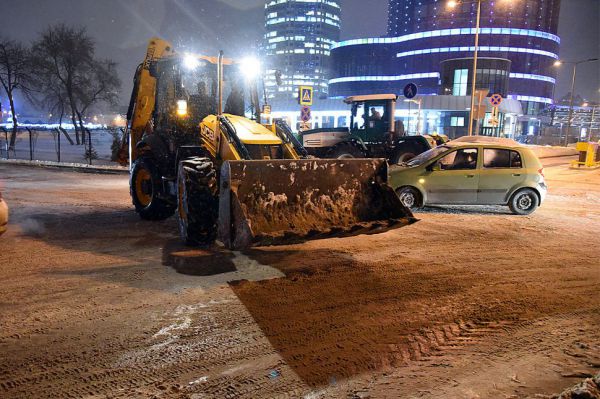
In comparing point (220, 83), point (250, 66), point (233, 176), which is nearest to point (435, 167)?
point (250, 66)

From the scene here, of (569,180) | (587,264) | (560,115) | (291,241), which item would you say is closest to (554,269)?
(587,264)

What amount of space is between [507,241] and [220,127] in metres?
5.59

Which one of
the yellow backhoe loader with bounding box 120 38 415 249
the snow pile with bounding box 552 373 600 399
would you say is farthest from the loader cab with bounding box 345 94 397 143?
the snow pile with bounding box 552 373 600 399

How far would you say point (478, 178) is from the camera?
10758 mm

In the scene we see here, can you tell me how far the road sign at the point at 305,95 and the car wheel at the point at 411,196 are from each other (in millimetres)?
7857

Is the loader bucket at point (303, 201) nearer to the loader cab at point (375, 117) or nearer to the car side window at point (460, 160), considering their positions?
the car side window at point (460, 160)

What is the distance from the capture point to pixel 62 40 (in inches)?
1394

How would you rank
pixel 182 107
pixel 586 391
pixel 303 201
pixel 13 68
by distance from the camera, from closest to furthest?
pixel 586 391 < pixel 303 201 < pixel 182 107 < pixel 13 68

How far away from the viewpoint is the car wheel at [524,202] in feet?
35.5

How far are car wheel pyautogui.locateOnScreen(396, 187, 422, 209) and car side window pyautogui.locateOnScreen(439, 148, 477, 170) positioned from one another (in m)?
0.90

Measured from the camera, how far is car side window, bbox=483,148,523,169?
35.6ft

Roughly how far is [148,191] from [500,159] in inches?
326

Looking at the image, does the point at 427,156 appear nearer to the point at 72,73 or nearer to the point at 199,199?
the point at 199,199

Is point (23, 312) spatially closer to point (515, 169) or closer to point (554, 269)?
point (554, 269)
